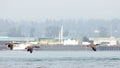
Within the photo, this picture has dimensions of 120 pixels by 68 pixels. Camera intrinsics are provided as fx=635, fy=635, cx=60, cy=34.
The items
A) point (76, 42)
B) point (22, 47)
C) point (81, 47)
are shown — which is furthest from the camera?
point (76, 42)

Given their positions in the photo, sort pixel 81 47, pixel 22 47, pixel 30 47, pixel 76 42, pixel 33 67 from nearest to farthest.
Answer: pixel 30 47 → pixel 33 67 → pixel 22 47 → pixel 81 47 → pixel 76 42

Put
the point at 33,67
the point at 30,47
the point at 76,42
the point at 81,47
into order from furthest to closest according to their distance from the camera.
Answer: the point at 76,42, the point at 81,47, the point at 33,67, the point at 30,47

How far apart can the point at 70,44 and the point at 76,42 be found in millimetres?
7963

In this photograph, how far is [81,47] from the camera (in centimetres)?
15888

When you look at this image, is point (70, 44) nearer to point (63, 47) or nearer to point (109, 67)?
point (63, 47)

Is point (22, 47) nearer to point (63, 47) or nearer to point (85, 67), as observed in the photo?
point (63, 47)

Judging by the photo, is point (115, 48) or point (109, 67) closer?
point (109, 67)

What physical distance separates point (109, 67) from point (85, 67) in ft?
7.15

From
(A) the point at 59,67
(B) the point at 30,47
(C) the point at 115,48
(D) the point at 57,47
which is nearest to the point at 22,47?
(D) the point at 57,47

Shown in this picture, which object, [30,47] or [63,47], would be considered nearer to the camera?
[30,47]

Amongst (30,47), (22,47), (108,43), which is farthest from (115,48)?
(30,47)

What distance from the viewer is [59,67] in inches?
2277

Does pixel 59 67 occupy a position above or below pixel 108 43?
above

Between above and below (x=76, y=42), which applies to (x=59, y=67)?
above
